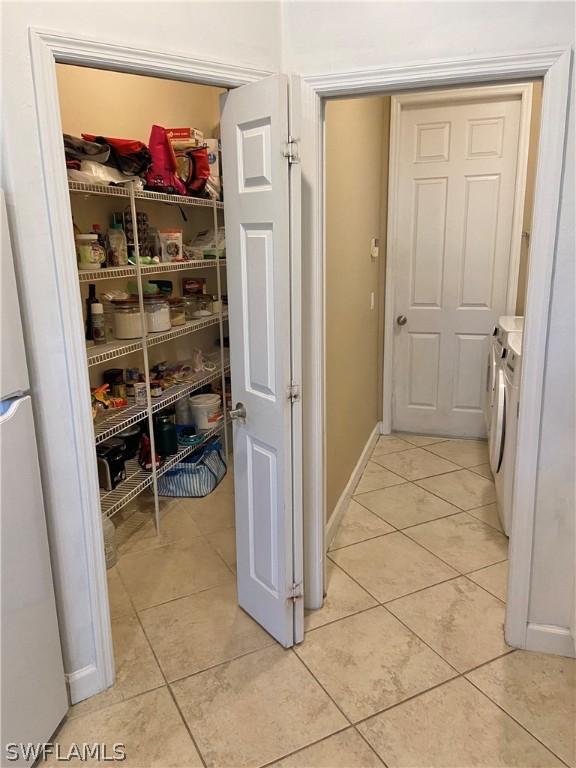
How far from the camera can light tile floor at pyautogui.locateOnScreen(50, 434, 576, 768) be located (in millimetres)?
1713

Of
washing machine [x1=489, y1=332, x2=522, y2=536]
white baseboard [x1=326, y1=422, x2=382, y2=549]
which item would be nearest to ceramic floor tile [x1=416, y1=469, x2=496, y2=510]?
washing machine [x1=489, y1=332, x2=522, y2=536]

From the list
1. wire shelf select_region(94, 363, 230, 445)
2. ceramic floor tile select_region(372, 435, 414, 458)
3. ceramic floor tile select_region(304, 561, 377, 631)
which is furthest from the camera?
ceramic floor tile select_region(372, 435, 414, 458)

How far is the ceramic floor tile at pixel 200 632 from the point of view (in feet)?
6.81

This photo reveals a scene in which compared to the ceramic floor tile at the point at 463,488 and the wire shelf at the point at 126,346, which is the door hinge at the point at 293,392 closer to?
the wire shelf at the point at 126,346

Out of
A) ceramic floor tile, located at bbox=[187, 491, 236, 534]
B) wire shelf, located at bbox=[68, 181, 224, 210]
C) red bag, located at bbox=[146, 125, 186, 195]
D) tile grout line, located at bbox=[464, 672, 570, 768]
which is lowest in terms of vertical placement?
tile grout line, located at bbox=[464, 672, 570, 768]

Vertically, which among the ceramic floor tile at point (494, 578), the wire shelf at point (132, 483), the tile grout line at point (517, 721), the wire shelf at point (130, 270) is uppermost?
the wire shelf at point (130, 270)

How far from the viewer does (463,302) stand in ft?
13.2

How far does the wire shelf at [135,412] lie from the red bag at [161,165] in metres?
1.07

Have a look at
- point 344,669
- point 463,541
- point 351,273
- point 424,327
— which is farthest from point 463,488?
point 344,669

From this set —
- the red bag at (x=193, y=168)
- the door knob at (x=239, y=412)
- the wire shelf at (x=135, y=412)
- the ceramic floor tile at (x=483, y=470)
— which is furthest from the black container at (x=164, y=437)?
the ceramic floor tile at (x=483, y=470)

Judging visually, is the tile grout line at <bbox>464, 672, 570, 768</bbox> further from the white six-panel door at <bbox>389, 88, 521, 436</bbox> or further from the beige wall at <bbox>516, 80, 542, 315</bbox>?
the white six-panel door at <bbox>389, 88, 521, 436</bbox>

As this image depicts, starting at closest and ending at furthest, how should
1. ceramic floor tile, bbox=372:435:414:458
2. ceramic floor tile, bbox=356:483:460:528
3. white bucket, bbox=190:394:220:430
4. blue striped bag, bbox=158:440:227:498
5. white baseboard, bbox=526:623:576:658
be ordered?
white baseboard, bbox=526:623:576:658 → ceramic floor tile, bbox=356:483:460:528 → blue striped bag, bbox=158:440:227:498 → white bucket, bbox=190:394:220:430 → ceramic floor tile, bbox=372:435:414:458

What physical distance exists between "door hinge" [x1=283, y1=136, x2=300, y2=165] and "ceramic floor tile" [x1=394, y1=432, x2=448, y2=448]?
282 cm

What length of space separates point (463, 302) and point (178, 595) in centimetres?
279
